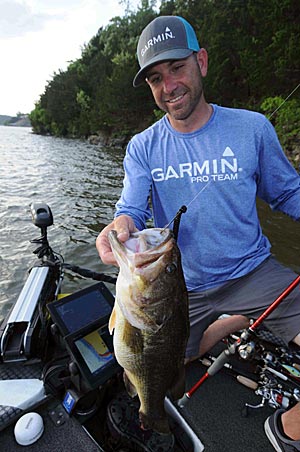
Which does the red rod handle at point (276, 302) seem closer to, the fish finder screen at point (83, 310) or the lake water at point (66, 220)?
the fish finder screen at point (83, 310)

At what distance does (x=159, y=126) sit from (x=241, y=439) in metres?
2.60

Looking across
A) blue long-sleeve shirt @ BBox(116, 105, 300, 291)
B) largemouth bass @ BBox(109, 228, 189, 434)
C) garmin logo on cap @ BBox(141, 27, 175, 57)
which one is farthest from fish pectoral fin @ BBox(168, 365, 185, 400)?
garmin logo on cap @ BBox(141, 27, 175, 57)

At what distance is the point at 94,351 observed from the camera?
2.16m

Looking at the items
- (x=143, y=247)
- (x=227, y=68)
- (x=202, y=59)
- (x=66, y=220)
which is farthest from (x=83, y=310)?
(x=227, y=68)

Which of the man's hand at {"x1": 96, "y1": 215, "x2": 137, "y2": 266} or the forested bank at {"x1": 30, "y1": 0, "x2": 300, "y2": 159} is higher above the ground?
the forested bank at {"x1": 30, "y1": 0, "x2": 300, "y2": 159}

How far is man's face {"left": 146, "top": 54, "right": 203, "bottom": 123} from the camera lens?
233cm

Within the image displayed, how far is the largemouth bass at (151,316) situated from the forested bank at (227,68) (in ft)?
47.8

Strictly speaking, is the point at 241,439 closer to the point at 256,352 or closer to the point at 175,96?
the point at 256,352

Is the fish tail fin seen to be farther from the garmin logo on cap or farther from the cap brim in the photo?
the garmin logo on cap

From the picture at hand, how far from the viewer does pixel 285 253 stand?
24.3 feet

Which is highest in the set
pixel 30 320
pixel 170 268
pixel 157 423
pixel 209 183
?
pixel 209 183

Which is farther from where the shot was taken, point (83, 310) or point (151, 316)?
point (83, 310)

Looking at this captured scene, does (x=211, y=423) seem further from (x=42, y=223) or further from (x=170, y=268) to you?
(x=42, y=223)

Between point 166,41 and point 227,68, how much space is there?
2332 cm
